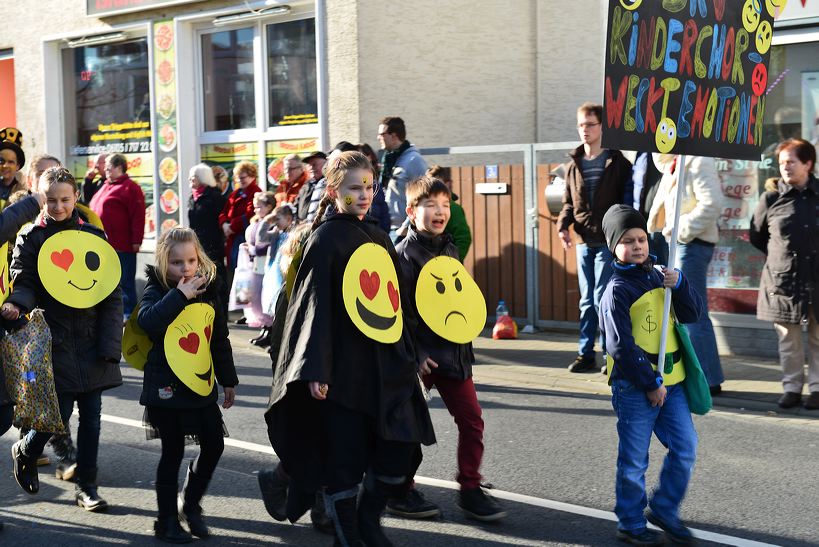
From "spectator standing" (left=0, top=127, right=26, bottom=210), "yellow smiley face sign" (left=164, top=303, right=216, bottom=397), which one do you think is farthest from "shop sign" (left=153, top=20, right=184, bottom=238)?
"yellow smiley face sign" (left=164, top=303, right=216, bottom=397)

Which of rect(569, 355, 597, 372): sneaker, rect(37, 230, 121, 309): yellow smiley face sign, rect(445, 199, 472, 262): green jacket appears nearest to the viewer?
rect(37, 230, 121, 309): yellow smiley face sign

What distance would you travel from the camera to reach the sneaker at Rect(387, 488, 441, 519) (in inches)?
226

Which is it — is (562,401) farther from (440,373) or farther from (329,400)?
(329,400)

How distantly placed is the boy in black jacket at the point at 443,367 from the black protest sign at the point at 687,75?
914 mm

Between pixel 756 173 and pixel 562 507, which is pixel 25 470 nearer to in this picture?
pixel 562 507

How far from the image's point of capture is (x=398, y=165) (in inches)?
397

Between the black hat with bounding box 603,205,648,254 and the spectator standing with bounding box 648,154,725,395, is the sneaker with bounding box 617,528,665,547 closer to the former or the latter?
the black hat with bounding box 603,205,648,254

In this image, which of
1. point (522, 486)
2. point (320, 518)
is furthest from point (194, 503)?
point (522, 486)

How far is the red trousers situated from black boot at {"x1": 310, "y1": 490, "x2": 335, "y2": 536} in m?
0.67

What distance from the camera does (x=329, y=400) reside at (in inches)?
189

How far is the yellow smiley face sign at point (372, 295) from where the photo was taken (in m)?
4.82

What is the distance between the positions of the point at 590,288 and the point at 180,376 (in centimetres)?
509

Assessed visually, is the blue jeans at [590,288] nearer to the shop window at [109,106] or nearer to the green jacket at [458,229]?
the green jacket at [458,229]

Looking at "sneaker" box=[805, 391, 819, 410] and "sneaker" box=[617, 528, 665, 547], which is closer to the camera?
"sneaker" box=[617, 528, 665, 547]
